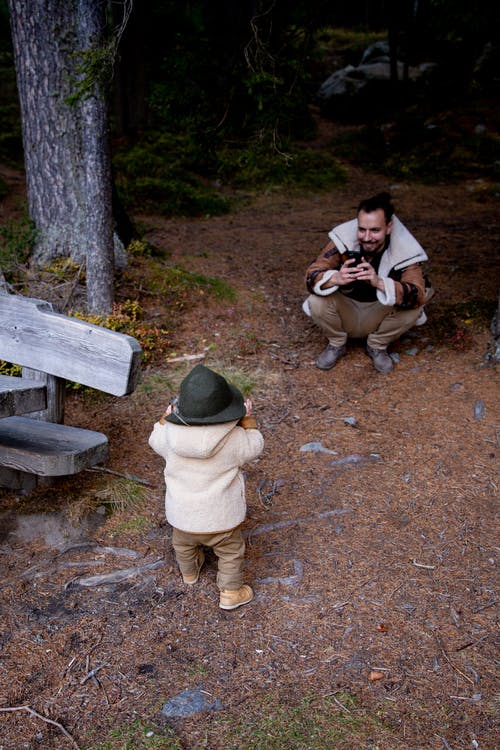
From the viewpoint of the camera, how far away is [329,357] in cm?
610

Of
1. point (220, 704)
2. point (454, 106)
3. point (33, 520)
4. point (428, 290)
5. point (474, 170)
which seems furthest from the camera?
point (454, 106)

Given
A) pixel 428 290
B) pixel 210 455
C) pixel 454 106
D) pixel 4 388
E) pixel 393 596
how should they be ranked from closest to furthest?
pixel 210 455, pixel 393 596, pixel 4 388, pixel 428 290, pixel 454 106

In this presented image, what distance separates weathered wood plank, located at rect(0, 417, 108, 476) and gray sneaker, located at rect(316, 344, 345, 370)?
2724 millimetres

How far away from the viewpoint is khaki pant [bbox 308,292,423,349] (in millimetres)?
5859

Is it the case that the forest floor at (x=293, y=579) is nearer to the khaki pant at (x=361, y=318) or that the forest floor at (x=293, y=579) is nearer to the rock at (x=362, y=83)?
the khaki pant at (x=361, y=318)

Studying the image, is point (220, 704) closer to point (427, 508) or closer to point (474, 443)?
point (427, 508)

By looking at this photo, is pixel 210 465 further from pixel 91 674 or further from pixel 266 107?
pixel 266 107

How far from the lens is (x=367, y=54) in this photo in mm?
20016

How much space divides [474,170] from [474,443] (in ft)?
33.7

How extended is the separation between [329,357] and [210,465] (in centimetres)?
318

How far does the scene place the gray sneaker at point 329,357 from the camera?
6.09 metres

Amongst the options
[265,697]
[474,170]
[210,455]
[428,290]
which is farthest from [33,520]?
[474,170]

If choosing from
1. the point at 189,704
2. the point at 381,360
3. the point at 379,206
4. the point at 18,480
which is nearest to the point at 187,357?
the point at 381,360

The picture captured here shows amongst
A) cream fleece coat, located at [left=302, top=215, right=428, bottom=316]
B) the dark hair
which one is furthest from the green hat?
the dark hair
